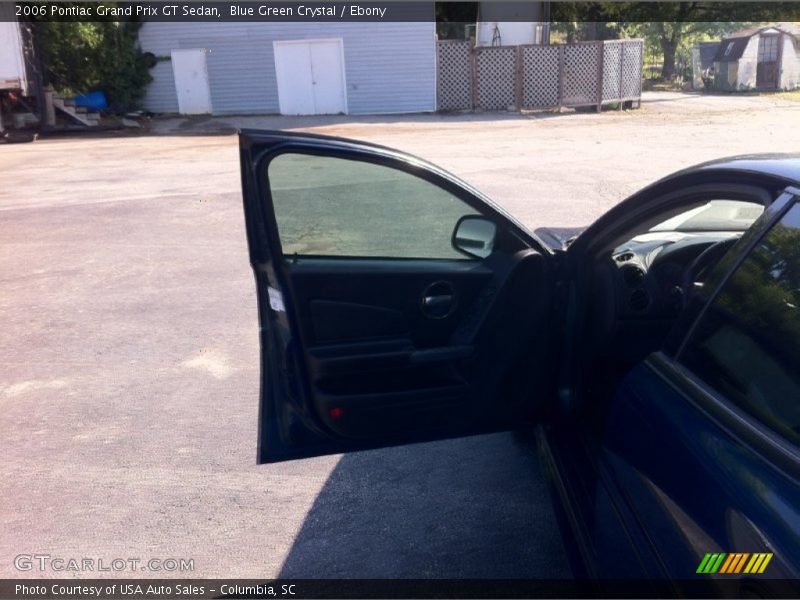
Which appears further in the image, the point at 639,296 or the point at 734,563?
the point at 639,296

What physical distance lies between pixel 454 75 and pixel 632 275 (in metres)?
23.9

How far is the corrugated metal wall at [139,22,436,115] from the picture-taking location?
2534 centimetres

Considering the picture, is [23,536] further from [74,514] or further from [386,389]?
[386,389]

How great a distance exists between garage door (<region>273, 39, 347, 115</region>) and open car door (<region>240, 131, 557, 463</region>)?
2352 cm

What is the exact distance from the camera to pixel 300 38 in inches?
1001

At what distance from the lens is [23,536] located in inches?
143

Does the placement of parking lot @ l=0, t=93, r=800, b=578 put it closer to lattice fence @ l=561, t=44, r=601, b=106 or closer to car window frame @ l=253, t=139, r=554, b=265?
car window frame @ l=253, t=139, r=554, b=265

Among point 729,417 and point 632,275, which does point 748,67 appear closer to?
point 632,275

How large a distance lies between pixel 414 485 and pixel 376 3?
2333 centimetres

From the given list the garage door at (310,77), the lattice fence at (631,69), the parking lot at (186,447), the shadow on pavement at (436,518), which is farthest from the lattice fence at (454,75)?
the shadow on pavement at (436,518)

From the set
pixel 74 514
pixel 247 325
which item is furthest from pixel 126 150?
pixel 74 514

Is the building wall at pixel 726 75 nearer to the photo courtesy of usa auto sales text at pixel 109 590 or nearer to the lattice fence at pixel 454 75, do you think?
the lattice fence at pixel 454 75

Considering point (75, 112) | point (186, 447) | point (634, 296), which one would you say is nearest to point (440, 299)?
point (634, 296)

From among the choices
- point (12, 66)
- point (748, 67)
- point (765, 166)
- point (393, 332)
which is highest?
point (12, 66)
